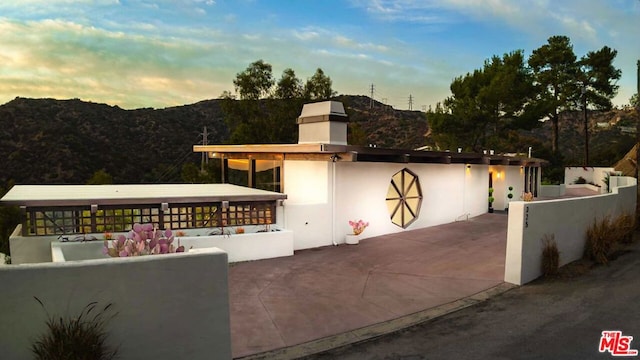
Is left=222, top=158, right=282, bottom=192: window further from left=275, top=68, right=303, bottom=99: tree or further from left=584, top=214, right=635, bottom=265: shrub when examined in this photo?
left=275, top=68, right=303, bottom=99: tree

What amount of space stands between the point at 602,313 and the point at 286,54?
28.5 meters

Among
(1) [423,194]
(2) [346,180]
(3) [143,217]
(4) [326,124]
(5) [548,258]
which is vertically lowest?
(5) [548,258]

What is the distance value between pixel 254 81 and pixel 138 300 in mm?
29153

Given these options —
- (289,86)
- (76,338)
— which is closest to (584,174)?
(289,86)

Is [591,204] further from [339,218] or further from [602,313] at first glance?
[339,218]

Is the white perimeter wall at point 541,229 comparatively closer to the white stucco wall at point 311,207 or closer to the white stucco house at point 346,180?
the white stucco house at point 346,180

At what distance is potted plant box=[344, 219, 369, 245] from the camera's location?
11211mm

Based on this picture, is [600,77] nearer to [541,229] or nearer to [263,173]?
[263,173]

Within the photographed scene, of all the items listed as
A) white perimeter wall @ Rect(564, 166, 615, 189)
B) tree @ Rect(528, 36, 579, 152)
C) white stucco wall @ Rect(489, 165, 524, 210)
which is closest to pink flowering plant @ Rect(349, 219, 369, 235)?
white stucco wall @ Rect(489, 165, 524, 210)

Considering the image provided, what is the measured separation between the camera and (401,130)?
56.2 metres

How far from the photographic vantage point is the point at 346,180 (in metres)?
11.4

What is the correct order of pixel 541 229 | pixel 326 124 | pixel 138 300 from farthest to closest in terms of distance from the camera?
pixel 326 124 < pixel 541 229 < pixel 138 300

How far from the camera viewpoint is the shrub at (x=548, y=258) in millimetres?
8031

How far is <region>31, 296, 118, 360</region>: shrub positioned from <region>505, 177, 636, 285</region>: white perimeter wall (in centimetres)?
677
